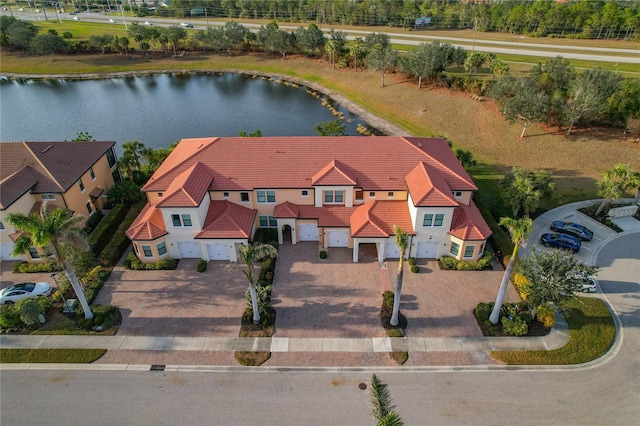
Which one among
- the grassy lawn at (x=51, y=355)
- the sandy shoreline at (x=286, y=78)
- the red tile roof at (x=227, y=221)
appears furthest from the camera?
the sandy shoreline at (x=286, y=78)

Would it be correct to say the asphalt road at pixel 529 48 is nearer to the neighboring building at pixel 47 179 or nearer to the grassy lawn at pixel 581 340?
the grassy lawn at pixel 581 340

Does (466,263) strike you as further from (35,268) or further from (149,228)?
(35,268)

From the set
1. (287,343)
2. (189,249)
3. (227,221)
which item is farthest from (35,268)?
(287,343)

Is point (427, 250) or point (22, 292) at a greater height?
point (427, 250)

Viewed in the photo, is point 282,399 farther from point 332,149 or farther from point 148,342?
point 332,149

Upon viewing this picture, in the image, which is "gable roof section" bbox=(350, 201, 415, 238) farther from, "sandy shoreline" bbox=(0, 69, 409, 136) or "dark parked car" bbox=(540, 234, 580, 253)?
"sandy shoreline" bbox=(0, 69, 409, 136)

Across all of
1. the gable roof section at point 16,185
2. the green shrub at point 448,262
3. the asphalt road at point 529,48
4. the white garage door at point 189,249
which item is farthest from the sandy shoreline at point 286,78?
the gable roof section at point 16,185
